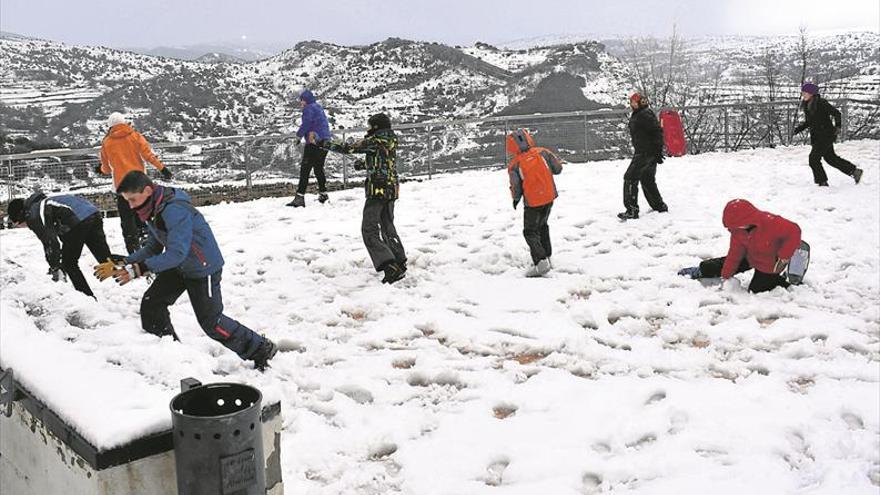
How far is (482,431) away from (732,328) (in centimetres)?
278

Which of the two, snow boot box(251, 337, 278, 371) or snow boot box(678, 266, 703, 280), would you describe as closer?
snow boot box(251, 337, 278, 371)

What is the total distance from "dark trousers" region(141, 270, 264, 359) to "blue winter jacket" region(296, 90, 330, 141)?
6.17 meters

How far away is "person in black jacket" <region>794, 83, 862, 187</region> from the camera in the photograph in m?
11.3

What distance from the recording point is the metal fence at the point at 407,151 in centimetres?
1341

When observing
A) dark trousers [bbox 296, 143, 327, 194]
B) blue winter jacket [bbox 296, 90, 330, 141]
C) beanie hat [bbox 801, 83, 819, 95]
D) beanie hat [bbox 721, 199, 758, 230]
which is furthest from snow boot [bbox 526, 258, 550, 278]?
beanie hat [bbox 801, 83, 819, 95]

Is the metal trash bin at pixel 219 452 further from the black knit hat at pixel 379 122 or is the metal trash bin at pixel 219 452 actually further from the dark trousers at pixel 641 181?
the dark trousers at pixel 641 181

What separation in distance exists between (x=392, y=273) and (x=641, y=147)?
3.88 m

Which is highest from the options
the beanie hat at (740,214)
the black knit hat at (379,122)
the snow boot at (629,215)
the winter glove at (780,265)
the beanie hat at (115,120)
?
the beanie hat at (115,120)

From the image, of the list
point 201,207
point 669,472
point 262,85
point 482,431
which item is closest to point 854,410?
point 669,472

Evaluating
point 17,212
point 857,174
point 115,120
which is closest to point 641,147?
point 857,174

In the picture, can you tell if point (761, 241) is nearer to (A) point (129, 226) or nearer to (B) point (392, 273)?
(B) point (392, 273)

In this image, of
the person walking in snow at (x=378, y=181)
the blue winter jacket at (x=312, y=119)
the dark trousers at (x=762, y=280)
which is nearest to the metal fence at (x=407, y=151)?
the blue winter jacket at (x=312, y=119)

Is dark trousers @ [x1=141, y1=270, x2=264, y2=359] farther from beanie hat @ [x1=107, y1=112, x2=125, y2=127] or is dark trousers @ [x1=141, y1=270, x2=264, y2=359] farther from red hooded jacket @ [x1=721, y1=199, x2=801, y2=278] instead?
red hooded jacket @ [x1=721, y1=199, x2=801, y2=278]

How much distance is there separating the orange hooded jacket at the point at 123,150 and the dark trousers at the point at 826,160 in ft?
30.2
